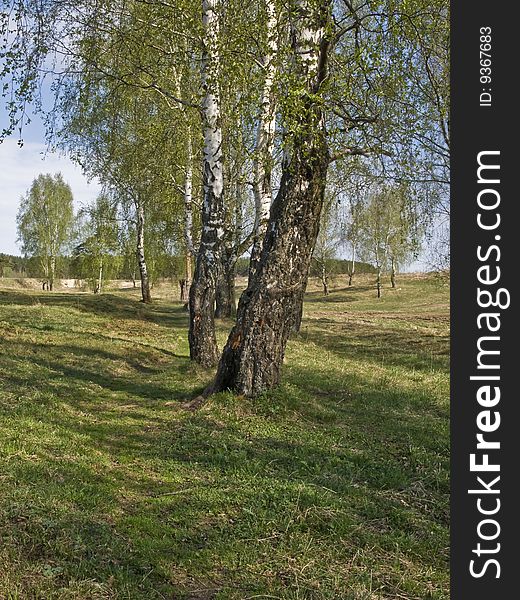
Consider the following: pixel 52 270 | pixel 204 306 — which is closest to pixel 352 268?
pixel 52 270

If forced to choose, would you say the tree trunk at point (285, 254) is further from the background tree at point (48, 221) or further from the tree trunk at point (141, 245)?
the background tree at point (48, 221)

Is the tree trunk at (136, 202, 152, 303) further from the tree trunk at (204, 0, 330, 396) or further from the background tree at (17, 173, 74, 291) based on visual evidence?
the background tree at (17, 173, 74, 291)

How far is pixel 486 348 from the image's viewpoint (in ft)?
10.5

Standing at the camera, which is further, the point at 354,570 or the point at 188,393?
the point at 188,393

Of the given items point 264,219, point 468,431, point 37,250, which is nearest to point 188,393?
point 468,431

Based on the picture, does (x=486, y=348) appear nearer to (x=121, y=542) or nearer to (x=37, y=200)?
(x=121, y=542)

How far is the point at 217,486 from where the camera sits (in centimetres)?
556

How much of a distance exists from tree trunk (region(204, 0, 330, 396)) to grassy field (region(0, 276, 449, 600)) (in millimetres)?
510

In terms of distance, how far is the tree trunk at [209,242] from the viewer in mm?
11748

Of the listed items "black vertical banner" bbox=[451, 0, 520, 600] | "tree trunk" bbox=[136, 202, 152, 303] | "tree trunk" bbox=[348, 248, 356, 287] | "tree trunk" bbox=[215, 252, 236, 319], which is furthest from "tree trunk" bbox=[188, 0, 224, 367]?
"tree trunk" bbox=[348, 248, 356, 287]

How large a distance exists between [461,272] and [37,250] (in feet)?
206

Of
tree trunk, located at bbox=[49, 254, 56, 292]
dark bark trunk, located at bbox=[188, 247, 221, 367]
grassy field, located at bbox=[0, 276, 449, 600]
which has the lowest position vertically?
grassy field, located at bbox=[0, 276, 449, 600]

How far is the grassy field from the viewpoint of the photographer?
12.6 ft

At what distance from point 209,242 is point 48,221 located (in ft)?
175
